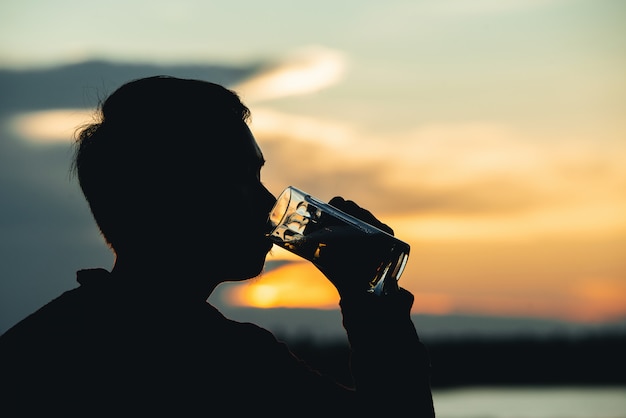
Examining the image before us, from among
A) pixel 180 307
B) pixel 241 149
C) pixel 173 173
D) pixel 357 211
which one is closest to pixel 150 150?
pixel 173 173

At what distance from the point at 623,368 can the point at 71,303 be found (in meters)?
49.2

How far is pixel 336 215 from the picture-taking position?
1.98 meters

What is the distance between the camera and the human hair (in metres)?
1.78

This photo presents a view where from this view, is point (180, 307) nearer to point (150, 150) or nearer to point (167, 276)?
point (167, 276)

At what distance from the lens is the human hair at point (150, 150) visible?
178 cm

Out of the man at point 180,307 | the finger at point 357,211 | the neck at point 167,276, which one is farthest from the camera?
the finger at point 357,211

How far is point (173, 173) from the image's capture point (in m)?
1.78

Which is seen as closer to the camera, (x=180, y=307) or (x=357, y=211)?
(x=180, y=307)

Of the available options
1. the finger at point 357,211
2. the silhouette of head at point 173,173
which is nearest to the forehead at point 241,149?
the silhouette of head at point 173,173

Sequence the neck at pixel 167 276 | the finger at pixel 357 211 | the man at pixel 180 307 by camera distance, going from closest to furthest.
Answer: the man at pixel 180 307 < the neck at pixel 167 276 < the finger at pixel 357 211

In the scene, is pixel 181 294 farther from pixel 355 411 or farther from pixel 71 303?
pixel 355 411

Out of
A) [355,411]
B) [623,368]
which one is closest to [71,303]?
[355,411]

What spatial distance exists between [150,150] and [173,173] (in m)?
0.07

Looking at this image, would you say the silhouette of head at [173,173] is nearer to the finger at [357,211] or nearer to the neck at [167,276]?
the neck at [167,276]
